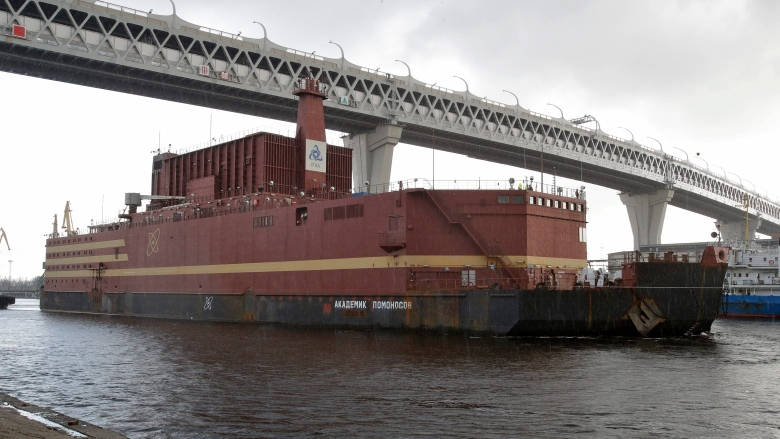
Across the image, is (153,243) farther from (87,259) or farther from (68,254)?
(68,254)

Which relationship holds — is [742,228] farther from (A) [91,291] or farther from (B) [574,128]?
(A) [91,291]

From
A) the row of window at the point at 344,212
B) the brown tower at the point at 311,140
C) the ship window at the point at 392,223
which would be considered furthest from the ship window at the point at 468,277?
the brown tower at the point at 311,140

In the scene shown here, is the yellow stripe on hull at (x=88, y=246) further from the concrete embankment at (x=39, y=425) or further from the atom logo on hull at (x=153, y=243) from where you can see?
the concrete embankment at (x=39, y=425)

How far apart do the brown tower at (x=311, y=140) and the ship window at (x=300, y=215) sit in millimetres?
6102

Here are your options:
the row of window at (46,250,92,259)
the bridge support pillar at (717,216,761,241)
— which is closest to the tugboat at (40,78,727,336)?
the row of window at (46,250,92,259)

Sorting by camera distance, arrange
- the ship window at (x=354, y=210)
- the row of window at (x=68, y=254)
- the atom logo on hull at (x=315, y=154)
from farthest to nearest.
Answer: the row of window at (x=68, y=254), the atom logo on hull at (x=315, y=154), the ship window at (x=354, y=210)

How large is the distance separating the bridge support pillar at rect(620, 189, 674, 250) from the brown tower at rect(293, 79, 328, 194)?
215ft

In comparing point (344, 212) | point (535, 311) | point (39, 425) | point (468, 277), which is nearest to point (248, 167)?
point (344, 212)

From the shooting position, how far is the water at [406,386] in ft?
46.0

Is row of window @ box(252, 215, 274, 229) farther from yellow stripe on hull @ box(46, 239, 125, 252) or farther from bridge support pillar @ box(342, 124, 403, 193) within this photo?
bridge support pillar @ box(342, 124, 403, 193)

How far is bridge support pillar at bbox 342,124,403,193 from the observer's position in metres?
64.5

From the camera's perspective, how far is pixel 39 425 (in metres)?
12.4

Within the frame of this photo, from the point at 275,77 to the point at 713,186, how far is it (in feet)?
281

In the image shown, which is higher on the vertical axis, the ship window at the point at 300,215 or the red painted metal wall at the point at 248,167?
the red painted metal wall at the point at 248,167
